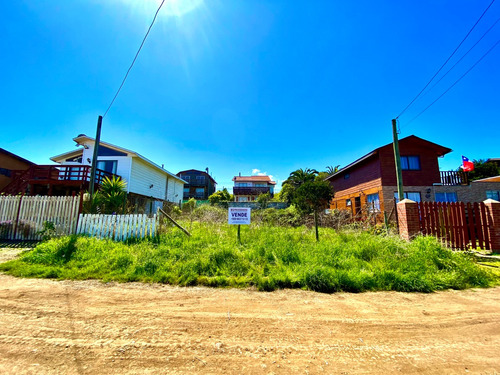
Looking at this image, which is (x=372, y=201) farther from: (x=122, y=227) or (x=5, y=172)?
(x=5, y=172)

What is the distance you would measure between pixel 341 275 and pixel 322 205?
18.7 m

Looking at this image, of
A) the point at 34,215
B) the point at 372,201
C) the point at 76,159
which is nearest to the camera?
the point at 34,215

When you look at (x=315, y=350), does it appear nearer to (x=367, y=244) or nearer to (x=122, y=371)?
(x=122, y=371)

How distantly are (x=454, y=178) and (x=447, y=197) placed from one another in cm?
178

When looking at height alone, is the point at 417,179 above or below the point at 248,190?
below

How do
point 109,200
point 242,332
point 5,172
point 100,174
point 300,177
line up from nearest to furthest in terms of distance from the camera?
point 242,332
point 109,200
point 100,174
point 5,172
point 300,177

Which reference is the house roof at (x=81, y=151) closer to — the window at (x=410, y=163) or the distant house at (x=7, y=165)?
the distant house at (x=7, y=165)

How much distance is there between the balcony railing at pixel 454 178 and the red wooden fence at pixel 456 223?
10.9 metres

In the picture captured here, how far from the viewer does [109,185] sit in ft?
36.7

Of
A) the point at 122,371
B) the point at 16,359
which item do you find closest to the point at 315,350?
the point at 122,371

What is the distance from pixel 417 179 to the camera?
639 inches

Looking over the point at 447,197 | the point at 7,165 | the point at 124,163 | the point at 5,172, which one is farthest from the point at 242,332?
the point at 7,165

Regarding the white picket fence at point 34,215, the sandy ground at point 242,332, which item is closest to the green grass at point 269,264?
the sandy ground at point 242,332

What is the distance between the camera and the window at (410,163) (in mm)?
16531
